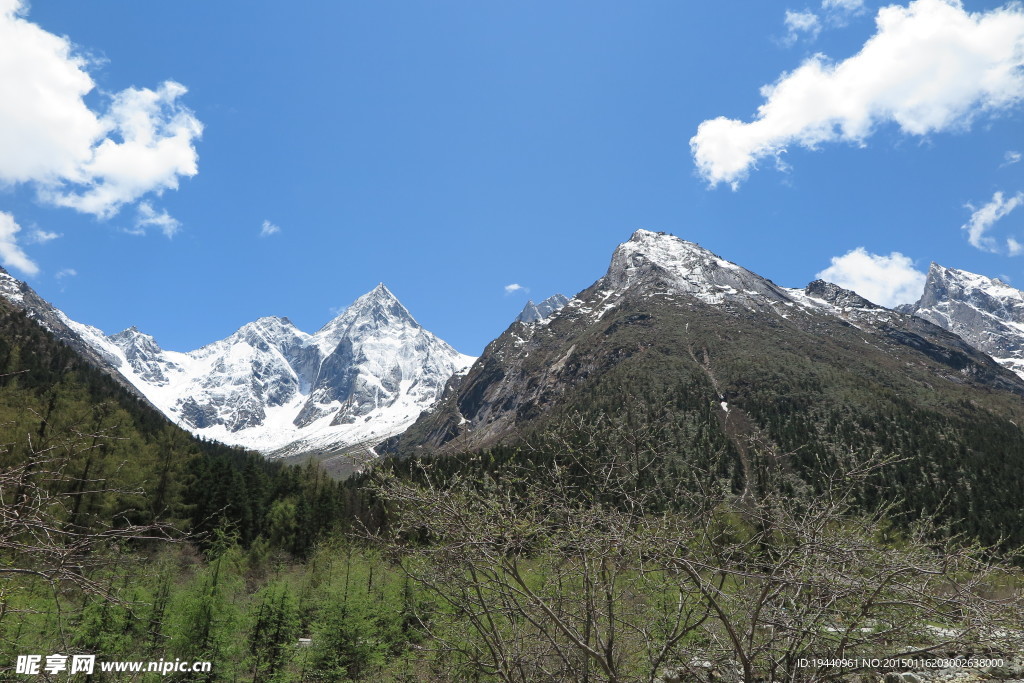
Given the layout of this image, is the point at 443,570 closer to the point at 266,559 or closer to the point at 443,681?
the point at 443,681

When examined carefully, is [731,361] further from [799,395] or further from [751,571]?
[751,571]

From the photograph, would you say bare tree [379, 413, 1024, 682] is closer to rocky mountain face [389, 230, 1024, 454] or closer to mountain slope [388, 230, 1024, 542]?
mountain slope [388, 230, 1024, 542]

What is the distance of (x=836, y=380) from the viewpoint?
123375mm

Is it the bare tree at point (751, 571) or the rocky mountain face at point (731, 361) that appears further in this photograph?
the rocky mountain face at point (731, 361)

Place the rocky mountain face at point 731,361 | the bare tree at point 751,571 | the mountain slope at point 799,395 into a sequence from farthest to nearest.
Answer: the rocky mountain face at point 731,361 < the mountain slope at point 799,395 < the bare tree at point 751,571

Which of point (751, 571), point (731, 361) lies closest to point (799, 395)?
point (731, 361)

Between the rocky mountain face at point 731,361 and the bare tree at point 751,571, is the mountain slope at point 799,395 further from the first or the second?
the bare tree at point 751,571

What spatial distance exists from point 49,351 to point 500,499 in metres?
124

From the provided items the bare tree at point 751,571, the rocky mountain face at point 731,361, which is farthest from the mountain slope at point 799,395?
the bare tree at point 751,571

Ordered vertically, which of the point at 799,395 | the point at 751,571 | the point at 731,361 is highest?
the point at 731,361

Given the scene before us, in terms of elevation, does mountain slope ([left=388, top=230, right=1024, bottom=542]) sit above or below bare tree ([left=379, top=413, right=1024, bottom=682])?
above

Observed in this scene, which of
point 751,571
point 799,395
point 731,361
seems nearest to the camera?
point 751,571

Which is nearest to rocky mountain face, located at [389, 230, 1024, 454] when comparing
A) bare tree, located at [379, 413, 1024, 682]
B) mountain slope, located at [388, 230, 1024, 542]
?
mountain slope, located at [388, 230, 1024, 542]

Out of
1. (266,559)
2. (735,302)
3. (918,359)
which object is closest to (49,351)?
(266,559)
